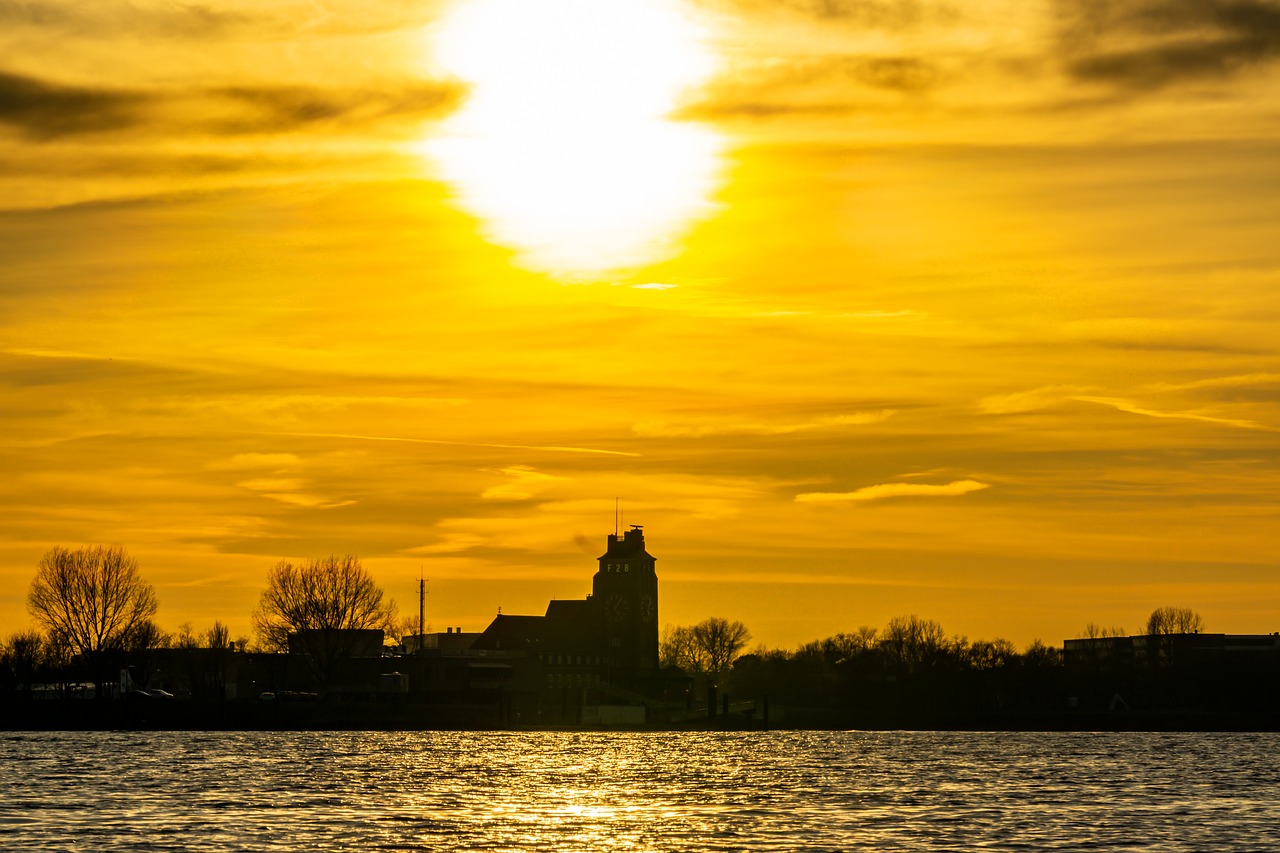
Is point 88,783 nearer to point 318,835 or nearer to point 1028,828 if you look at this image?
point 318,835

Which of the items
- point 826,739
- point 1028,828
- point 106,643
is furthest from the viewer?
point 106,643

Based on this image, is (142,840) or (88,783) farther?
(88,783)

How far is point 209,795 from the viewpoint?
87.0m

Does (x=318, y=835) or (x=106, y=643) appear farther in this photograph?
(x=106, y=643)

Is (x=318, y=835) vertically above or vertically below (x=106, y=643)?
below

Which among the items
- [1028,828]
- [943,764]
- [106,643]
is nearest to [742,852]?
[1028,828]

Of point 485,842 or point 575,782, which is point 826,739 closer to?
point 575,782

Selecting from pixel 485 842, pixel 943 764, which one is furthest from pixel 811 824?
pixel 943 764

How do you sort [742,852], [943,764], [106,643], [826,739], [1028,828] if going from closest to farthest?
[742,852]
[1028,828]
[943,764]
[826,739]
[106,643]

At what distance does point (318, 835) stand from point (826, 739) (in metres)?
122

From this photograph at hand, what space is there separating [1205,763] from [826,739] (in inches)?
2241

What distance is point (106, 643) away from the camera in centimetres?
19938

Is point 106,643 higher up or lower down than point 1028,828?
higher up

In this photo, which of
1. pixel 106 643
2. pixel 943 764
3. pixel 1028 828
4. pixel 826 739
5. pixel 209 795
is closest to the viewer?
pixel 1028 828
